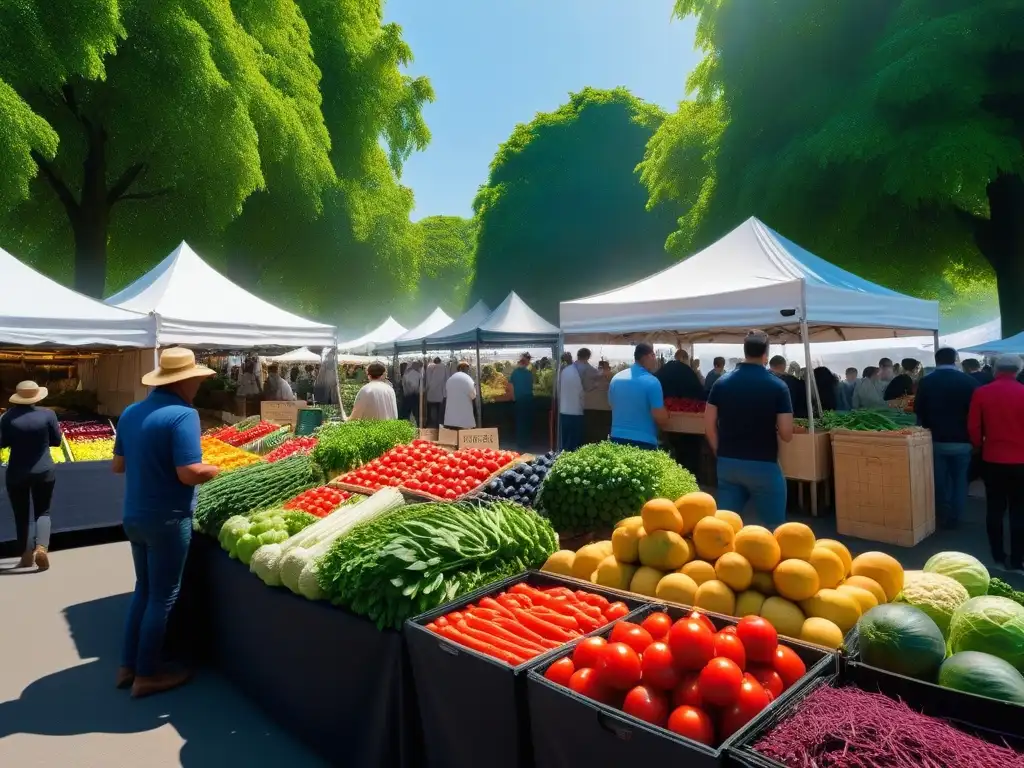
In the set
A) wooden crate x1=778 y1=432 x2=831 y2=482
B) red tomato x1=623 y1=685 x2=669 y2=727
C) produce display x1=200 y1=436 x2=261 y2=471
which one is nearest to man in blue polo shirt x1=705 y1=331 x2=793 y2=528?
wooden crate x1=778 y1=432 x2=831 y2=482

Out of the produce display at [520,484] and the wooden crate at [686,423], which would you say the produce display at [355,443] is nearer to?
the produce display at [520,484]

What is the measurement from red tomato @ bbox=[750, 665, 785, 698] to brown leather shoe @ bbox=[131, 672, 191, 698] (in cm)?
334

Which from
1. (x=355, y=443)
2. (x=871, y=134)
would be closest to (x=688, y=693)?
(x=355, y=443)

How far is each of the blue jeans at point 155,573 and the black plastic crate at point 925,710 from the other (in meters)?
3.15

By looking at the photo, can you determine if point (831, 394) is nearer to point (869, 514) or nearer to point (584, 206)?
point (869, 514)

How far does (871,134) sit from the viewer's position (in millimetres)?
10266

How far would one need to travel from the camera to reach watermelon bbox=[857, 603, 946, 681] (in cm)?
182

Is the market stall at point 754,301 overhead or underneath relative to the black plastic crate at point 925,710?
overhead

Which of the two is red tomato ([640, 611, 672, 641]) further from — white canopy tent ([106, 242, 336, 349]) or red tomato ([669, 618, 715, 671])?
white canopy tent ([106, 242, 336, 349])

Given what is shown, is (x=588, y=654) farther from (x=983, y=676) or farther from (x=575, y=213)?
(x=575, y=213)

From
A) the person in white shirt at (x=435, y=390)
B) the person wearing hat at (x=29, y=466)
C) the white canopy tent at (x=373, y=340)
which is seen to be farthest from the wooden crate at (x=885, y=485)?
the white canopy tent at (x=373, y=340)

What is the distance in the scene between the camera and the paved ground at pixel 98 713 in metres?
2.98

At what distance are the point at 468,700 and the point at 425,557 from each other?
714mm

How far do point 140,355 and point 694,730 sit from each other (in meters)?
11.0
